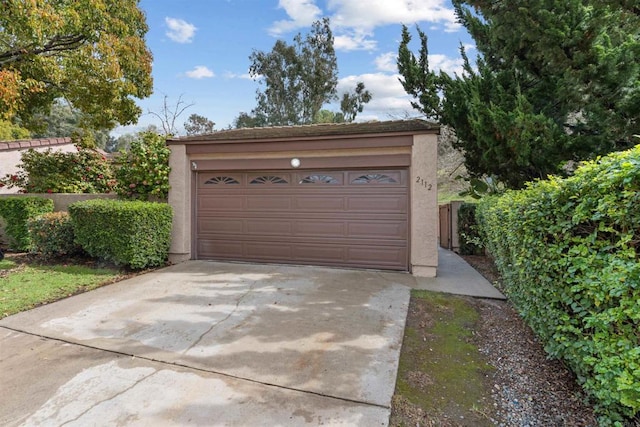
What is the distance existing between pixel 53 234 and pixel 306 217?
603 centimetres

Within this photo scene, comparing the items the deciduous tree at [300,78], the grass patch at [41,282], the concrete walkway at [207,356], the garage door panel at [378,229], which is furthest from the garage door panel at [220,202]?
the deciduous tree at [300,78]

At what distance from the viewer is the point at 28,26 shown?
23.4ft

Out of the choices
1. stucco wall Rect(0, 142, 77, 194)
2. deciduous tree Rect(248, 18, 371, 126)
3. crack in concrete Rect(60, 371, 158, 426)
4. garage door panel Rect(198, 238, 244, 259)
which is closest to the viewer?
crack in concrete Rect(60, 371, 158, 426)

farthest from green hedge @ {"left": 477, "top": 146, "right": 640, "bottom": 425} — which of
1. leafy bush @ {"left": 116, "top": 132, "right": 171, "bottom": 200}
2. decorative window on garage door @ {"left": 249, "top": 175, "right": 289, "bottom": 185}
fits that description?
leafy bush @ {"left": 116, "top": 132, "right": 171, "bottom": 200}

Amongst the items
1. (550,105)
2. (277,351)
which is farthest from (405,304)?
(550,105)

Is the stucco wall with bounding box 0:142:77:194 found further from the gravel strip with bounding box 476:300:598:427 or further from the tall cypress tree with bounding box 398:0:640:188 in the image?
the gravel strip with bounding box 476:300:598:427

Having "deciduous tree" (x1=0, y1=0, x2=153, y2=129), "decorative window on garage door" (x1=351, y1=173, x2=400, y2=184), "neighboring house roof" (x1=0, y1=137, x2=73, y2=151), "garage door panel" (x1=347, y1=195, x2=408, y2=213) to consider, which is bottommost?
"garage door panel" (x1=347, y1=195, x2=408, y2=213)

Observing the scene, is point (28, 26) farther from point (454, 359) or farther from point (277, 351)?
point (454, 359)

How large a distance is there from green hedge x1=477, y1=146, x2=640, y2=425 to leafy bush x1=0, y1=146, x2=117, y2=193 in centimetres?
1220

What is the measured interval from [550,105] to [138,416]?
9.08 meters

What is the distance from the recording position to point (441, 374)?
10.6ft

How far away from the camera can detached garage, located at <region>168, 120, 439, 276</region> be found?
7180 mm

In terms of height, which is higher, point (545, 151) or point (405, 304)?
point (545, 151)

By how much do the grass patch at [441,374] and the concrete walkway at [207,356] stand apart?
15 centimetres
